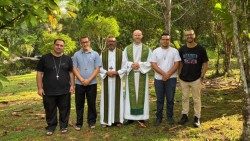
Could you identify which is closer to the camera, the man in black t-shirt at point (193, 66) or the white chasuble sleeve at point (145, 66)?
the man in black t-shirt at point (193, 66)

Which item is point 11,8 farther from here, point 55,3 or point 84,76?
point 84,76

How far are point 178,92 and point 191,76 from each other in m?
5.87

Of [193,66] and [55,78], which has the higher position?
[193,66]

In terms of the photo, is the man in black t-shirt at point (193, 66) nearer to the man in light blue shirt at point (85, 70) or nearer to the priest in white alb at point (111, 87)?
the priest in white alb at point (111, 87)

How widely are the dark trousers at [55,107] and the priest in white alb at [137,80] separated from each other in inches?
51.3

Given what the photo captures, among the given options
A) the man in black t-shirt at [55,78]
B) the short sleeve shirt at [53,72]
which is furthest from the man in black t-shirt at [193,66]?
the short sleeve shirt at [53,72]

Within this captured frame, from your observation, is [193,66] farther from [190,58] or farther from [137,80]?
[137,80]

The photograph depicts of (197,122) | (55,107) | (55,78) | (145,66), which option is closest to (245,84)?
(197,122)

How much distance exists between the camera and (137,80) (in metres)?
8.96

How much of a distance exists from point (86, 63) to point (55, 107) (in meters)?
1.10

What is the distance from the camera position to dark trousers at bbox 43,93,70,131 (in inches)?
332

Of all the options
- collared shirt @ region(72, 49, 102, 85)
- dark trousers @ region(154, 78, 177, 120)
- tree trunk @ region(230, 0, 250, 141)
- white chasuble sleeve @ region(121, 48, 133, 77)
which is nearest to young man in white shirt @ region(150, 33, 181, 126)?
dark trousers @ region(154, 78, 177, 120)

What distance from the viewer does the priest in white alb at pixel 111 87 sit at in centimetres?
885

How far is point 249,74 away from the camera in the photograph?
7.50 m
